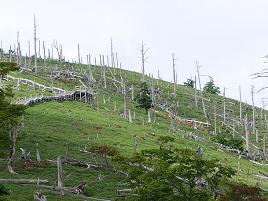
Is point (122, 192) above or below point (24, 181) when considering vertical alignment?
below

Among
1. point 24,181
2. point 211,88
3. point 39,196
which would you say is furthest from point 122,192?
point 211,88

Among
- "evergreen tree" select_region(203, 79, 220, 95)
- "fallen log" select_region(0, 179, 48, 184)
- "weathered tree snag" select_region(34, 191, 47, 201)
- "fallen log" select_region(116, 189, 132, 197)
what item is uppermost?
"evergreen tree" select_region(203, 79, 220, 95)

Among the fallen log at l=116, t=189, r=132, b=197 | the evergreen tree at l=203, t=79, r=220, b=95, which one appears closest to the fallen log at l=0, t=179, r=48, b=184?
the fallen log at l=116, t=189, r=132, b=197

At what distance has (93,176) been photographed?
4591cm

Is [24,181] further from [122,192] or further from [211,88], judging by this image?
[211,88]

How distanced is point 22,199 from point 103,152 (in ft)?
42.1

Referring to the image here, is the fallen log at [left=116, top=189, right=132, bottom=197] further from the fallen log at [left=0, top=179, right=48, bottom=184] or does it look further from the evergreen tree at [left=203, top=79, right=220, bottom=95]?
the evergreen tree at [left=203, top=79, right=220, bottom=95]

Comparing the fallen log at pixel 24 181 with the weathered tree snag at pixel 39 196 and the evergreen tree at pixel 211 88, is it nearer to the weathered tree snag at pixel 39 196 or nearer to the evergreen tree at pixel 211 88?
the weathered tree snag at pixel 39 196

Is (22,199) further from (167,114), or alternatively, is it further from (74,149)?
(167,114)

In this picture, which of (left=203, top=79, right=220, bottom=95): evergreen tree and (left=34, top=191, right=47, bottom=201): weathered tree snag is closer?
(left=34, top=191, right=47, bottom=201): weathered tree snag

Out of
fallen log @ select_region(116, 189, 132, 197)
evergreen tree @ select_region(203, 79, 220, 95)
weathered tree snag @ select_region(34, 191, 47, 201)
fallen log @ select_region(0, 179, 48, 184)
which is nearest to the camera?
weathered tree snag @ select_region(34, 191, 47, 201)

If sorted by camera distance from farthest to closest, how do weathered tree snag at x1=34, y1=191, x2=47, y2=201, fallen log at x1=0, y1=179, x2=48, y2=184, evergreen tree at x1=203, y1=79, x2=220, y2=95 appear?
1. evergreen tree at x1=203, y1=79, x2=220, y2=95
2. fallen log at x1=0, y1=179, x2=48, y2=184
3. weathered tree snag at x1=34, y1=191, x2=47, y2=201

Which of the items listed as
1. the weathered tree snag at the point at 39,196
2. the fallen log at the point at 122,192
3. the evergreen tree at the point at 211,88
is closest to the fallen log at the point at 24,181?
the weathered tree snag at the point at 39,196

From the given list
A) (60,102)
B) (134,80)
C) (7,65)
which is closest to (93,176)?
(7,65)
